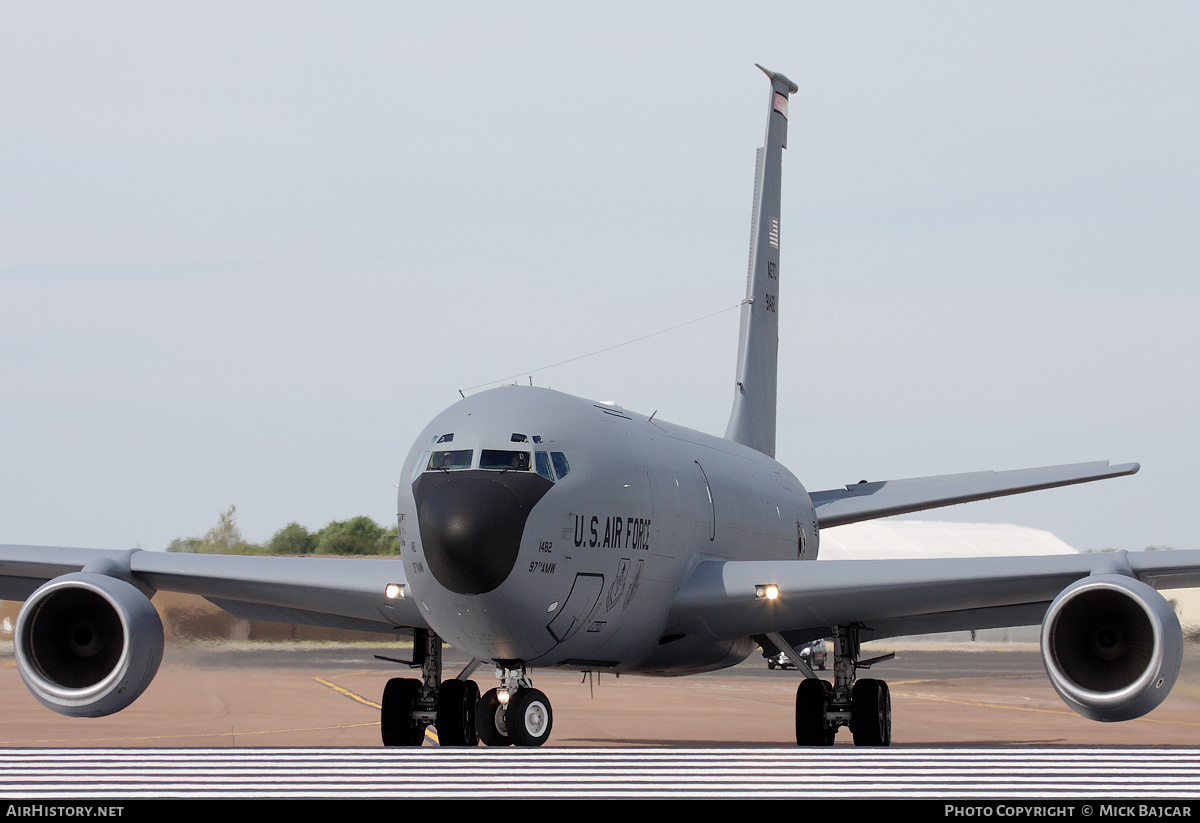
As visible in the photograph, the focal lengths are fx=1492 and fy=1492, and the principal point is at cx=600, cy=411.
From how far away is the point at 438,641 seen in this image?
56.9 feet

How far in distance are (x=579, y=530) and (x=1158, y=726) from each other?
1547 cm

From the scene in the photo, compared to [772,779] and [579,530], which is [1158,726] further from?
[772,779]

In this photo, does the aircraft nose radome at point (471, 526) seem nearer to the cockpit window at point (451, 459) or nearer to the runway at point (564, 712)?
the cockpit window at point (451, 459)

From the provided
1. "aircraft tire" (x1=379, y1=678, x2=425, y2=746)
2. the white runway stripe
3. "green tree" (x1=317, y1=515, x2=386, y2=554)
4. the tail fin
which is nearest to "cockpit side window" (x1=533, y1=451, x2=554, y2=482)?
the white runway stripe

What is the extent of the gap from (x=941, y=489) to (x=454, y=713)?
8.92m

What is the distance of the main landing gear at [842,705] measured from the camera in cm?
1730

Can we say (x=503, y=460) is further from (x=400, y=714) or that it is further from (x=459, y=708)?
(x=400, y=714)

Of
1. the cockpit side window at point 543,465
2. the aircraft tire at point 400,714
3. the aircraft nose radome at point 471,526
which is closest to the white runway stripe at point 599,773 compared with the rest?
the aircraft nose radome at point 471,526

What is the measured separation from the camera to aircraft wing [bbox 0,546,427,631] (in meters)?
16.1

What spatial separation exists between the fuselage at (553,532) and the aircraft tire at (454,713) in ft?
5.74

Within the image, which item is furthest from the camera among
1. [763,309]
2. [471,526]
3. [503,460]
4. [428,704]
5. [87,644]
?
[763,309]

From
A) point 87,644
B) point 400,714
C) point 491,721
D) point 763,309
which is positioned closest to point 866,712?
point 491,721

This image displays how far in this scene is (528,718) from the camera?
46.6 ft
